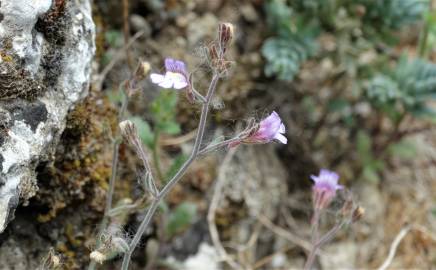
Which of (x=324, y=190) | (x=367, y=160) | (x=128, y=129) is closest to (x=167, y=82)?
(x=128, y=129)

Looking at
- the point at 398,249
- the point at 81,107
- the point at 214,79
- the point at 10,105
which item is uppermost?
the point at 214,79

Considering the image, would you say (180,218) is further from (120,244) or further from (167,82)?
(167,82)

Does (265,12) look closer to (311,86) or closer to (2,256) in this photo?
(311,86)

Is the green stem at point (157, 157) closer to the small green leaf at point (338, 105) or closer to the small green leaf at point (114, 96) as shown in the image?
the small green leaf at point (114, 96)

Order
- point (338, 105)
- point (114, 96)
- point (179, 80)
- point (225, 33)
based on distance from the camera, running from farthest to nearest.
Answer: point (338, 105) → point (114, 96) → point (179, 80) → point (225, 33)

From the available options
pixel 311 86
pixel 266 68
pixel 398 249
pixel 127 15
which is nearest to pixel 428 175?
pixel 398 249

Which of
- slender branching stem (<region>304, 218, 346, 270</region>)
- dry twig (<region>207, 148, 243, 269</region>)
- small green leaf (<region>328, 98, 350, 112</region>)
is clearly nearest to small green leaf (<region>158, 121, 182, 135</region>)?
dry twig (<region>207, 148, 243, 269</region>)

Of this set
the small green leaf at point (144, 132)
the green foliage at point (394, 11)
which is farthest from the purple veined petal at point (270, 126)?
the green foliage at point (394, 11)
